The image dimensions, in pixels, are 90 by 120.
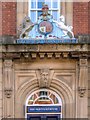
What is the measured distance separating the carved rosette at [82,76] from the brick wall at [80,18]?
943mm

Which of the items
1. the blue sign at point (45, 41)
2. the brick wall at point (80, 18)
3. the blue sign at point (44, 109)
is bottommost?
the blue sign at point (44, 109)

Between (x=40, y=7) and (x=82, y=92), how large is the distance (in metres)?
2.86

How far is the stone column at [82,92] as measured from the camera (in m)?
12.0

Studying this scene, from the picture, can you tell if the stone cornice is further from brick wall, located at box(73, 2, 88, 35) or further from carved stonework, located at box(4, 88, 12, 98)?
carved stonework, located at box(4, 88, 12, 98)

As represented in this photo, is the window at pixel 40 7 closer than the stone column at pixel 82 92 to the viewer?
No

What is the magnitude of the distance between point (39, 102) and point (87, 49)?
215 cm

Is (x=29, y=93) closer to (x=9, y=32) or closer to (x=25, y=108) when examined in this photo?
(x=25, y=108)

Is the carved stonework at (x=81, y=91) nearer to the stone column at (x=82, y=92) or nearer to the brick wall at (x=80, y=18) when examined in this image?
the stone column at (x=82, y=92)

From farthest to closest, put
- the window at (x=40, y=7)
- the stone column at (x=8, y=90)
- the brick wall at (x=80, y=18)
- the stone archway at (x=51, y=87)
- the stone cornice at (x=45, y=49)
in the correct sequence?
the window at (x=40, y=7) < the brick wall at (x=80, y=18) < the stone archway at (x=51, y=87) < the stone column at (x=8, y=90) < the stone cornice at (x=45, y=49)

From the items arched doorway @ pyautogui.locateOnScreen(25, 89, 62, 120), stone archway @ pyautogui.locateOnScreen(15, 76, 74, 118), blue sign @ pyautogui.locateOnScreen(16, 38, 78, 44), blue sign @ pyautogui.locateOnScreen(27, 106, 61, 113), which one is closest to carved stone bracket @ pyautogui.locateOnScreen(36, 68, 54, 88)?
stone archway @ pyautogui.locateOnScreen(15, 76, 74, 118)

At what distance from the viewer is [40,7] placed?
12.6m

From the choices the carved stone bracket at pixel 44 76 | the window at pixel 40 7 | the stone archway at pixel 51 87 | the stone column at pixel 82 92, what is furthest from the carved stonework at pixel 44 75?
the window at pixel 40 7

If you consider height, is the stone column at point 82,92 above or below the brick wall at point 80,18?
below

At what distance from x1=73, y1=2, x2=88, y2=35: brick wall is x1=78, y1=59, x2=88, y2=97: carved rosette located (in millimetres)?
943
